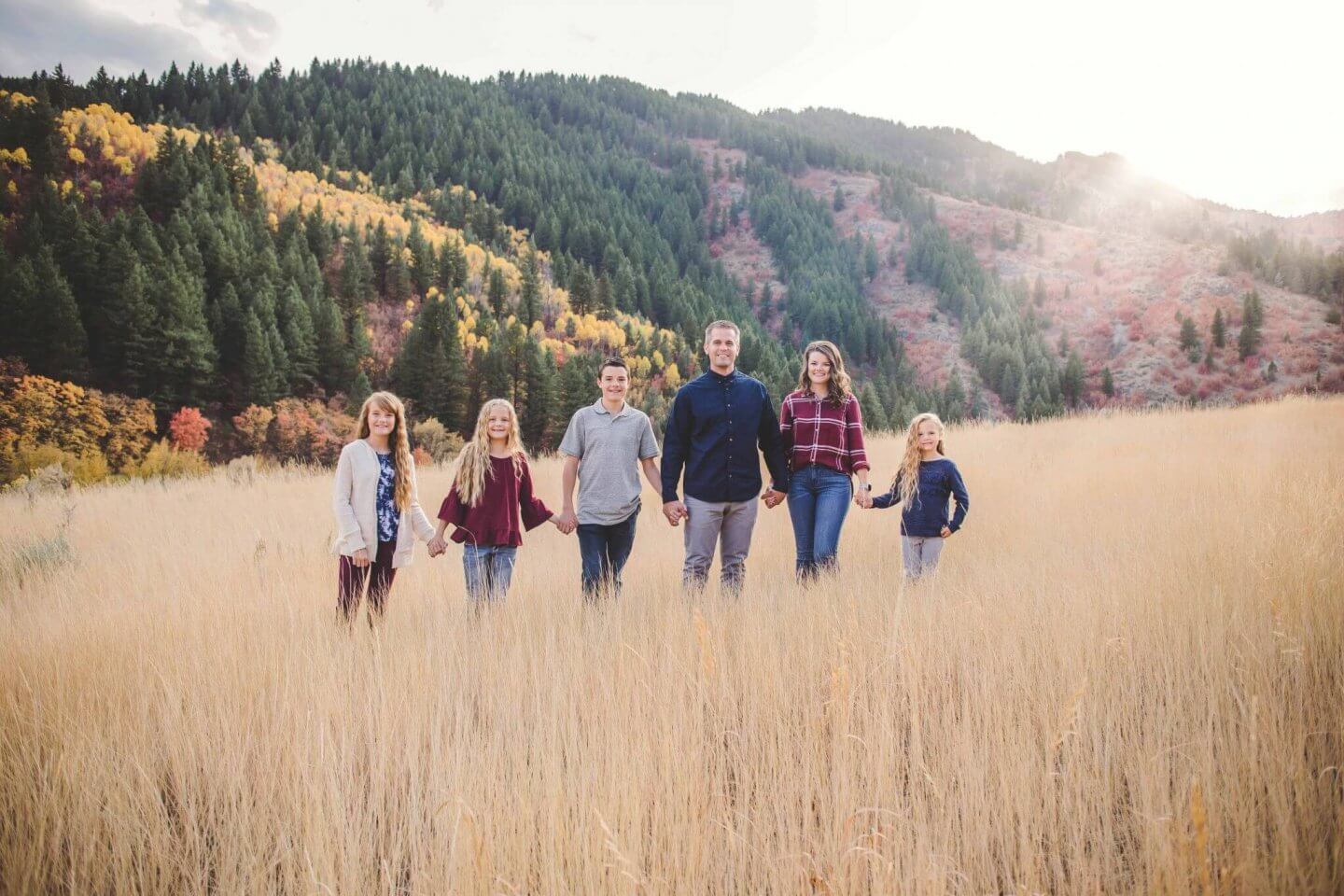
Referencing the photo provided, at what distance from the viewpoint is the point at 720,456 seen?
14.4ft

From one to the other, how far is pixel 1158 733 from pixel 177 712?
3556 mm

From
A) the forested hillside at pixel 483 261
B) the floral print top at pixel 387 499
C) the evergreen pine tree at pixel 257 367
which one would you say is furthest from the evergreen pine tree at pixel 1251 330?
the evergreen pine tree at pixel 257 367

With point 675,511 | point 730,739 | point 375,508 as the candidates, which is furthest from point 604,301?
point 730,739

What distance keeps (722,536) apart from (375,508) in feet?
7.61

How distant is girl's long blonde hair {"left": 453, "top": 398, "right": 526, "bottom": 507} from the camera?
4.21 m

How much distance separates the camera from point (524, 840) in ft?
5.71

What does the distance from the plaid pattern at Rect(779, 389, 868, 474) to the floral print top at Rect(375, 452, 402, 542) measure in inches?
107

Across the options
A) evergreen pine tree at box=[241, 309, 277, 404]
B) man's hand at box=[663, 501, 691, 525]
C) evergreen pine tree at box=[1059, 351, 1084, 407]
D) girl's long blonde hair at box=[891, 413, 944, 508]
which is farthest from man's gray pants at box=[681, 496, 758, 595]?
evergreen pine tree at box=[1059, 351, 1084, 407]

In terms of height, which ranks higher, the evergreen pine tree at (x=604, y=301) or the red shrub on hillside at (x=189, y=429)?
the evergreen pine tree at (x=604, y=301)

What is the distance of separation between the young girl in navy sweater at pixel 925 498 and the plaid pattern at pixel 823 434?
1.09ft

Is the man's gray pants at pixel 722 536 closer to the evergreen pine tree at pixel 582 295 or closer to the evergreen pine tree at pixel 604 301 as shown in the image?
the evergreen pine tree at pixel 582 295

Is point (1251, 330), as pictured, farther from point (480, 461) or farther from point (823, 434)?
point (480, 461)

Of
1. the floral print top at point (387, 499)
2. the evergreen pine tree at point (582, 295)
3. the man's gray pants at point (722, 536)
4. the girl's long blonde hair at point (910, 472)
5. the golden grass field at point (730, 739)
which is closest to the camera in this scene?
the golden grass field at point (730, 739)

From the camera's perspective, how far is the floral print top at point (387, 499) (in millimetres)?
3996
